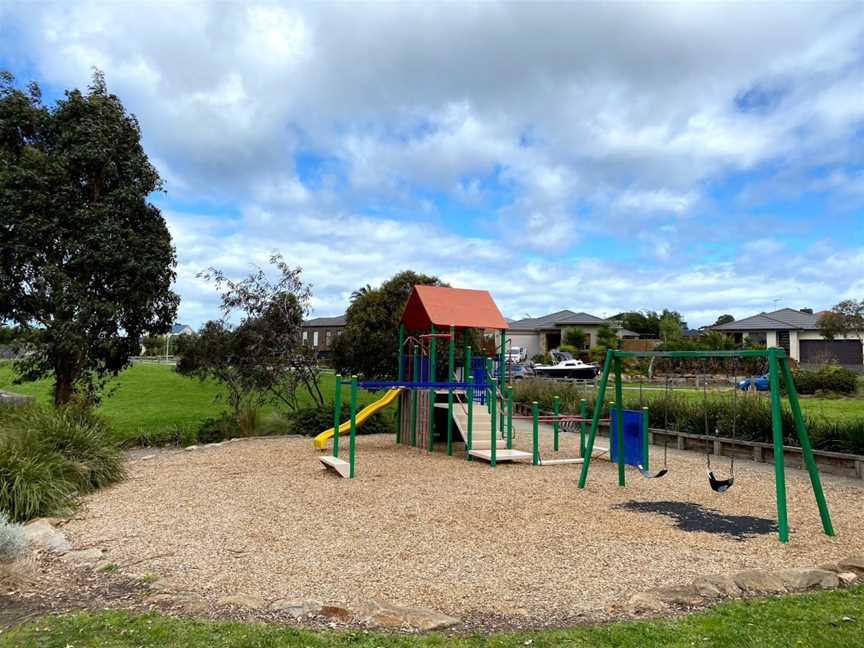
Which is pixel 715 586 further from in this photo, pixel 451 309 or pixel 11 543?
pixel 451 309

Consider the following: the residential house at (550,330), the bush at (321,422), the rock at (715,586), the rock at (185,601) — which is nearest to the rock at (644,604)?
the rock at (715,586)

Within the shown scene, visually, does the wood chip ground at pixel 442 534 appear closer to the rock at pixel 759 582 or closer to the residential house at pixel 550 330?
the rock at pixel 759 582

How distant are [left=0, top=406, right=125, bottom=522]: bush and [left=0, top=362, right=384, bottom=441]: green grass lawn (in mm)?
2013

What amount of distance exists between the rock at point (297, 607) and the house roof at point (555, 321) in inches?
2212

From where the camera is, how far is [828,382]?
79.0 ft

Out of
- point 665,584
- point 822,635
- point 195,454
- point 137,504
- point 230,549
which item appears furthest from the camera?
point 195,454

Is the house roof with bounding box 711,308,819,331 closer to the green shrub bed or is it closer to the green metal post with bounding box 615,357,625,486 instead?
the green shrub bed

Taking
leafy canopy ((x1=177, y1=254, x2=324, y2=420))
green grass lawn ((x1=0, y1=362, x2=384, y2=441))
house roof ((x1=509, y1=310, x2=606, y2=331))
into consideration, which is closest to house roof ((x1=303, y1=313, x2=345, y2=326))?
house roof ((x1=509, y1=310, x2=606, y2=331))

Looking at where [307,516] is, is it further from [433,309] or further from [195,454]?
[433,309]

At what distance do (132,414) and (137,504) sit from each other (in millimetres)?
13350

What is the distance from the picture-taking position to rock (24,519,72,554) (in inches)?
218

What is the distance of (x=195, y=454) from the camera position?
11711 mm

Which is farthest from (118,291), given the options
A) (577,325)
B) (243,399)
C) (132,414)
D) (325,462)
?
(577,325)

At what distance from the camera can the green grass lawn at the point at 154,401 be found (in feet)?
52.8
